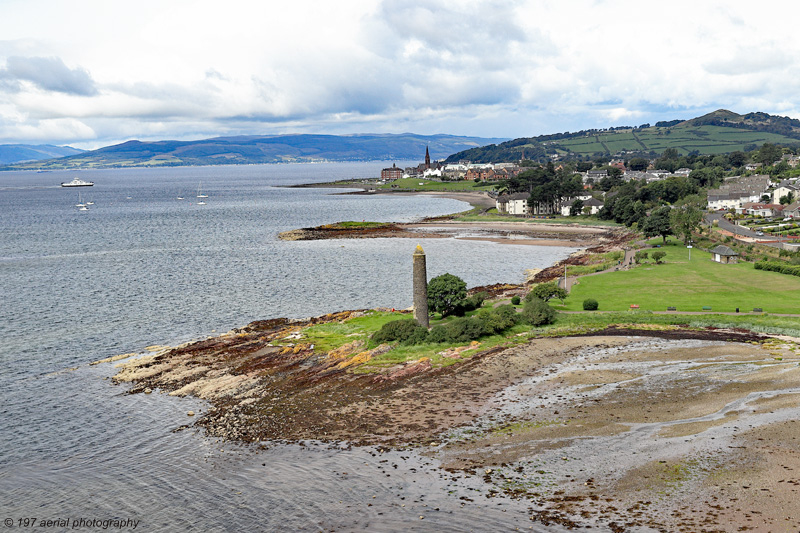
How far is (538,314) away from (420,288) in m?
10.3

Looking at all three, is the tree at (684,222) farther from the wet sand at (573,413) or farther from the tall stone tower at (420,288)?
the tall stone tower at (420,288)

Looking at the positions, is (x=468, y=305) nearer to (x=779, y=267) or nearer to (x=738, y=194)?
(x=779, y=267)

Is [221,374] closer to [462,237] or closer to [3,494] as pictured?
[3,494]

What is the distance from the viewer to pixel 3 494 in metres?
28.0

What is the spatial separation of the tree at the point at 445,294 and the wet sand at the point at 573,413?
8605mm

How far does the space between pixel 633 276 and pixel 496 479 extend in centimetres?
5097

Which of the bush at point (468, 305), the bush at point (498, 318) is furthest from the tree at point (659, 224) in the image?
the bush at point (498, 318)

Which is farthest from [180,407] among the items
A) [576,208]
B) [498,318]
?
[576,208]

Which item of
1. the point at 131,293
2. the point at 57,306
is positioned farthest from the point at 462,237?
the point at 57,306

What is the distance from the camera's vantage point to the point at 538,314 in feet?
170

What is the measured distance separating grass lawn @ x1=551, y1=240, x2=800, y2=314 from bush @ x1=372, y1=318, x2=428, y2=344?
51.6 ft

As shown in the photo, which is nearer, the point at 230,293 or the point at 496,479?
the point at 496,479

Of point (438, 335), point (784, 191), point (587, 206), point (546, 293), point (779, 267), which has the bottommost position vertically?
point (438, 335)

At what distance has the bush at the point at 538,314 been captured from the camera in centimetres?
5175
